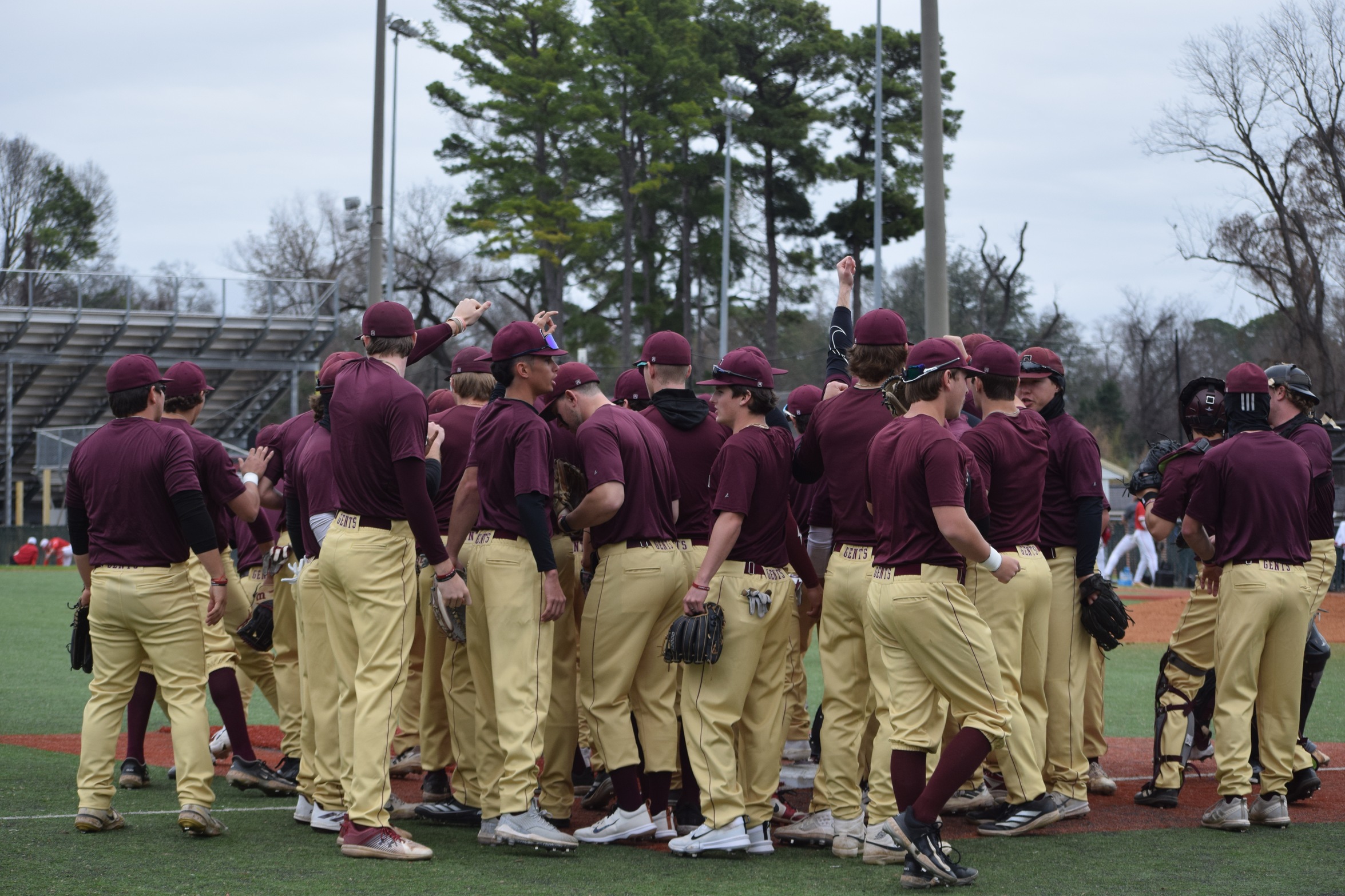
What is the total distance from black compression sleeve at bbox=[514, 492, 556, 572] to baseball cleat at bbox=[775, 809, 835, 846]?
5.91 feet

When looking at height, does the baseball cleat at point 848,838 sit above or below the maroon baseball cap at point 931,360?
below

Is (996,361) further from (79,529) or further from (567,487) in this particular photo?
(79,529)

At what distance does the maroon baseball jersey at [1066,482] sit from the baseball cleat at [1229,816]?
5.05 ft

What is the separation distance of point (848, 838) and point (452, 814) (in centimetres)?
213

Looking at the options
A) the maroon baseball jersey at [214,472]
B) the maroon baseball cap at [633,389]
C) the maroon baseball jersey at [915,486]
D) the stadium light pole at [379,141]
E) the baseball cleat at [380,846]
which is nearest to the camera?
the maroon baseball jersey at [915,486]

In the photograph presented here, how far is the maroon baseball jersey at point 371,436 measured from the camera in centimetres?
580

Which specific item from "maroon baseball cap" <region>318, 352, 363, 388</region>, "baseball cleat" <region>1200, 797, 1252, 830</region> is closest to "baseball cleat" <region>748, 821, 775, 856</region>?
"baseball cleat" <region>1200, 797, 1252, 830</region>

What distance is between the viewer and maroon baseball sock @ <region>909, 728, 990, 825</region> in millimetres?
5156

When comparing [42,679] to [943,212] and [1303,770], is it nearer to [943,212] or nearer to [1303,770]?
[943,212]

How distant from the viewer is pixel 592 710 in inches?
243

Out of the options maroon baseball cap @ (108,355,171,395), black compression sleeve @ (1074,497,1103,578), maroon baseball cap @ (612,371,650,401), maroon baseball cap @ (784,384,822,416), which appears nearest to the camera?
maroon baseball cap @ (108,355,171,395)

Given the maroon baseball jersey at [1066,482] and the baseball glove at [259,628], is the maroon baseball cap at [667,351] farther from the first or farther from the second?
the baseball glove at [259,628]

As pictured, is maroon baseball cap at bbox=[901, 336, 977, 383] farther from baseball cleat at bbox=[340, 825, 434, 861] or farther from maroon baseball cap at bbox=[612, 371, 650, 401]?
baseball cleat at bbox=[340, 825, 434, 861]

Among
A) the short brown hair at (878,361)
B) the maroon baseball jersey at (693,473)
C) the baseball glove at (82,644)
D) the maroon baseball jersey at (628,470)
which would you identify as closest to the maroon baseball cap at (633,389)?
the maroon baseball jersey at (693,473)
